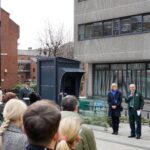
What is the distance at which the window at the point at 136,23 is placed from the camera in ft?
124

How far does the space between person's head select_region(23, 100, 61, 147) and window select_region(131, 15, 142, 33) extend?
115ft

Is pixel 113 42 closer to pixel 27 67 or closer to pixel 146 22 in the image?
pixel 146 22

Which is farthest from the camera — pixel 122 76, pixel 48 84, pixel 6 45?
pixel 6 45

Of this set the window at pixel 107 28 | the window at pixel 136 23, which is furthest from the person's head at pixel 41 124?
the window at pixel 107 28

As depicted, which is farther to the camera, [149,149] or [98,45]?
[98,45]

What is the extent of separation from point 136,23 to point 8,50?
102 ft

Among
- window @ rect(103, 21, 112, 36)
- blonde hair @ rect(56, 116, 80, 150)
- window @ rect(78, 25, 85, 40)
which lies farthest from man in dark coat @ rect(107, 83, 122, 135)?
window @ rect(78, 25, 85, 40)

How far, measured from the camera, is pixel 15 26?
66688 millimetres

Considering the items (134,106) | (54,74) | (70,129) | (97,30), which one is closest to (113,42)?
(97,30)

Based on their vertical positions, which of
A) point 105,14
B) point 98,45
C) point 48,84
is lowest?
point 48,84

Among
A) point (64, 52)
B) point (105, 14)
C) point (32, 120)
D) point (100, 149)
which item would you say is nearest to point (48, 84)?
point (100, 149)

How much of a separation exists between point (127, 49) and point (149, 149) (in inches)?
1029

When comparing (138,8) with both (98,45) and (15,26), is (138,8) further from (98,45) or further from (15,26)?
(15,26)

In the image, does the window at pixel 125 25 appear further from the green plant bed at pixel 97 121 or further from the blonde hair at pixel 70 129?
the blonde hair at pixel 70 129
